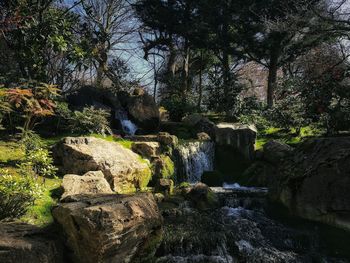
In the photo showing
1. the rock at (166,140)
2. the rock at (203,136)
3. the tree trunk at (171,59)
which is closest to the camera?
the rock at (166,140)

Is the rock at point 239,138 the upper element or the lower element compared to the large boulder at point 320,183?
upper

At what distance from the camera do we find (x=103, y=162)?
34.8 ft

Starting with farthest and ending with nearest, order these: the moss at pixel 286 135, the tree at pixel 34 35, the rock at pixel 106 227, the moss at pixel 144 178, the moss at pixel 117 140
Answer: the moss at pixel 286 135, the moss at pixel 117 140, the moss at pixel 144 178, the tree at pixel 34 35, the rock at pixel 106 227

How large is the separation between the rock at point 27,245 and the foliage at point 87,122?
7.60 meters

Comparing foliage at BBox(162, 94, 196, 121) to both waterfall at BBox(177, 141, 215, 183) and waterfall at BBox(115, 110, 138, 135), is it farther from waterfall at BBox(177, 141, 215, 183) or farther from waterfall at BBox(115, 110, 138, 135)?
waterfall at BBox(177, 141, 215, 183)

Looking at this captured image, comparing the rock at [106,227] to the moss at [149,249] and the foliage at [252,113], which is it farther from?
the foliage at [252,113]

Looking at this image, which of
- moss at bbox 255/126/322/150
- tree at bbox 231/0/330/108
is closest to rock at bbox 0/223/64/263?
moss at bbox 255/126/322/150

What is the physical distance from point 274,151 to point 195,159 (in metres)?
3.22

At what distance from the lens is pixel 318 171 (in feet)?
28.2

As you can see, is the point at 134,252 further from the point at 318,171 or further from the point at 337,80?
the point at 337,80

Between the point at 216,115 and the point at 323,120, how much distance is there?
8.02 metres

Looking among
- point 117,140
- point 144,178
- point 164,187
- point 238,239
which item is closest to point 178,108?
point 117,140

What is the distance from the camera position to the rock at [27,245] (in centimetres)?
526

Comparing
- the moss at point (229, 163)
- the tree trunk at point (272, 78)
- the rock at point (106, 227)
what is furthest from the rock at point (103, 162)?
the tree trunk at point (272, 78)
